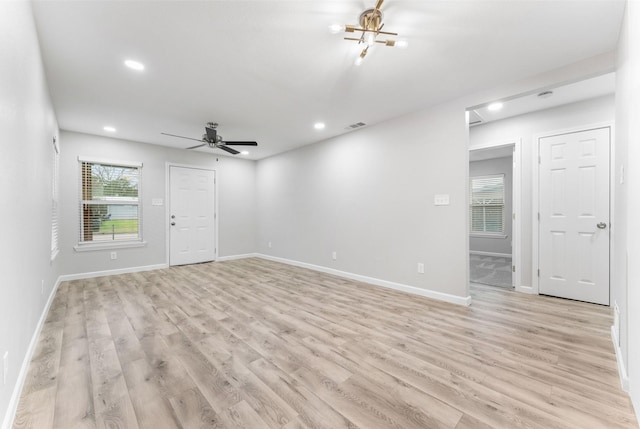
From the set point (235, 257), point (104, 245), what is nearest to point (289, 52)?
point (104, 245)

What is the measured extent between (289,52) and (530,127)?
3.59 metres

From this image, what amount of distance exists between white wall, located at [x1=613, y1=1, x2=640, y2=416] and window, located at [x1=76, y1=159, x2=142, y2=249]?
21.3 ft

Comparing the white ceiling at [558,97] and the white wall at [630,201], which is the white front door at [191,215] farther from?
the white wall at [630,201]

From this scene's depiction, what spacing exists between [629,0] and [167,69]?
3586 millimetres

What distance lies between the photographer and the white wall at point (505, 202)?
260 inches

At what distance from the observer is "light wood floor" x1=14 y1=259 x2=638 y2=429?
150 centimetres

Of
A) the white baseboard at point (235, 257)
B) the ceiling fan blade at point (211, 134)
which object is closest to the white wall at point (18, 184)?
the ceiling fan blade at point (211, 134)

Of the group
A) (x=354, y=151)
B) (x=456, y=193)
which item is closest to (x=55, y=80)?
(x=354, y=151)

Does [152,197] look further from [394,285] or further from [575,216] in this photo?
[575,216]

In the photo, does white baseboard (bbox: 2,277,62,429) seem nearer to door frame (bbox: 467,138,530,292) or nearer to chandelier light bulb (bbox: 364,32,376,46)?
chandelier light bulb (bbox: 364,32,376,46)

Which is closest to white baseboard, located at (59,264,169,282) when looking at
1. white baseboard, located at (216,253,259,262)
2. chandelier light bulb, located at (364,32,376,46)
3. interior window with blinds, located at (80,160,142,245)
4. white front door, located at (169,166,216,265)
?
white front door, located at (169,166,216,265)

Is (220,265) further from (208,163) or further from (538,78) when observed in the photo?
(538,78)

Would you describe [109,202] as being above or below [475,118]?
below

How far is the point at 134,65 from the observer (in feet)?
8.46
